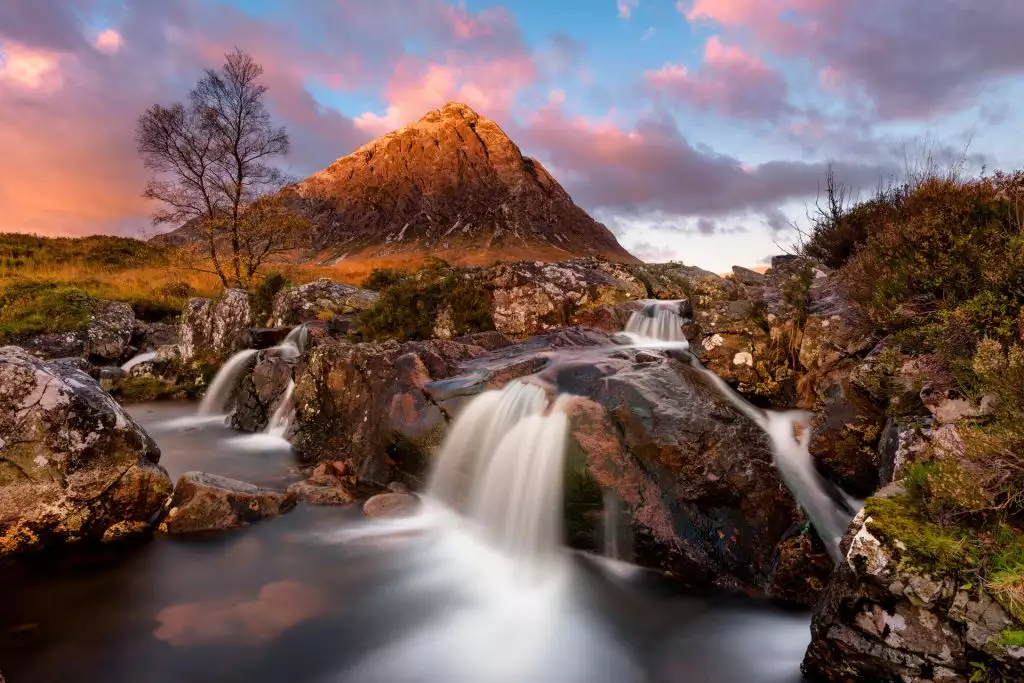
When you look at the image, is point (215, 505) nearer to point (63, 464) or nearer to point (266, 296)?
point (63, 464)

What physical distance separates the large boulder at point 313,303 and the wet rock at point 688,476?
12472 millimetres

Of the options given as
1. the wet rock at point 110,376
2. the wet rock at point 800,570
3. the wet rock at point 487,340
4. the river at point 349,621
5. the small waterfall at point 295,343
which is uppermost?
the wet rock at point 487,340

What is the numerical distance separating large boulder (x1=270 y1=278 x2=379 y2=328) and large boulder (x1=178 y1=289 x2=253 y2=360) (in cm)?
106

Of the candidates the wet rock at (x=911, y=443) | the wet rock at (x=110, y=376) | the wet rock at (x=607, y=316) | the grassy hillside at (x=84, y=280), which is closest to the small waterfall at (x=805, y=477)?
the wet rock at (x=911, y=443)

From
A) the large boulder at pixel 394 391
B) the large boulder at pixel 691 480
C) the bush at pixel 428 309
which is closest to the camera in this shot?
the large boulder at pixel 691 480

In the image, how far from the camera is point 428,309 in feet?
49.0

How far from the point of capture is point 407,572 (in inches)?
270

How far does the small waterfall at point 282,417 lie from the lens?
477 inches

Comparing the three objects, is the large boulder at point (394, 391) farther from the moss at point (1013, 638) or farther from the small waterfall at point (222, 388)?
the moss at point (1013, 638)

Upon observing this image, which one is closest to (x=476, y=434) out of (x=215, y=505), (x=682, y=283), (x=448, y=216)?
(x=215, y=505)

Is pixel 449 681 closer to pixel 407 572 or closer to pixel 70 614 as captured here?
pixel 407 572

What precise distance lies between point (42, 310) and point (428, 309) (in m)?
15.3

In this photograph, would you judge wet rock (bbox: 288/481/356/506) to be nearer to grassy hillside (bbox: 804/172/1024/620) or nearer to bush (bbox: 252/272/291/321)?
grassy hillside (bbox: 804/172/1024/620)

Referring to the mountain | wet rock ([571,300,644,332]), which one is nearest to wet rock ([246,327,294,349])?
wet rock ([571,300,644,332])
